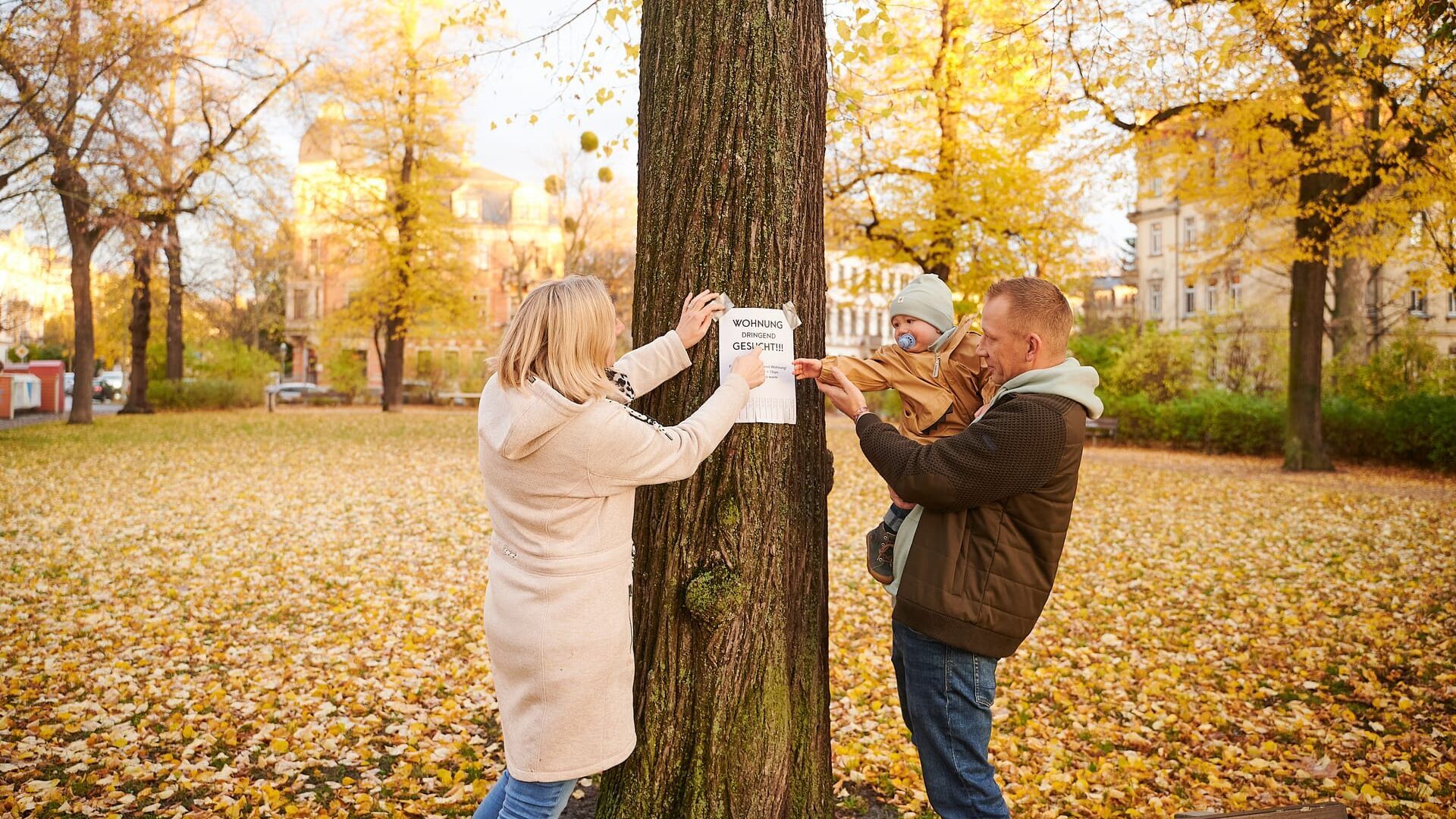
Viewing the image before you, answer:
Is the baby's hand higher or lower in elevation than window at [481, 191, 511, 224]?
lower

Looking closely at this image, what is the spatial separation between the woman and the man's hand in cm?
38

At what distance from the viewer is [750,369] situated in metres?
2.82

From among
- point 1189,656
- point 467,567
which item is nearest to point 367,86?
point 467,567

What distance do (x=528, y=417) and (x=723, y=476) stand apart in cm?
73

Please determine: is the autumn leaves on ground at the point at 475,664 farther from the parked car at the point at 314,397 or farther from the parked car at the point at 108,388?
the parked car at the point at 108,388

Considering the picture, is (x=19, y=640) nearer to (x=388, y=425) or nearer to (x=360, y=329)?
(x=388, y=425)

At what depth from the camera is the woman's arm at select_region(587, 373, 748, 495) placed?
243cm

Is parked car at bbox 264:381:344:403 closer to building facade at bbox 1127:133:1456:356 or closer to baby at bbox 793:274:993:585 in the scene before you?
building facade at bbox 1127:133:1456:356

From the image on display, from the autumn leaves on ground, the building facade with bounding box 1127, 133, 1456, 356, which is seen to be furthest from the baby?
the building facade with bounding box 1127, 133, 1456, 356

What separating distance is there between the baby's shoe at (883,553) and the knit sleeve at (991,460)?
16.3 inches

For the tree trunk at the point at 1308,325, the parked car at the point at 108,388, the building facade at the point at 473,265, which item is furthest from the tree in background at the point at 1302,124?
the parked car at the point at 108,388

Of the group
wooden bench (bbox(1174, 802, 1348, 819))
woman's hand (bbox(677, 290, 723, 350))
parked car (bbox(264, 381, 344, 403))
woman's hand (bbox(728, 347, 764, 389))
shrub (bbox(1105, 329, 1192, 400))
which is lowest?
wooden bench (bbox(1174, 802, 1348, 819))

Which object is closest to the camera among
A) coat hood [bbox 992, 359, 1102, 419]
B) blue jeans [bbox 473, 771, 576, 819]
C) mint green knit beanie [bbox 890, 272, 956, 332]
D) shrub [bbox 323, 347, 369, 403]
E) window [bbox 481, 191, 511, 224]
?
coat hood [bbox 992, 359, 1102, 419]

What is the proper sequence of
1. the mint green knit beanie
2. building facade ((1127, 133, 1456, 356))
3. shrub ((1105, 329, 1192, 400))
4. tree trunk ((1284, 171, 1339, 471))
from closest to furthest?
the mint green knit beanie
tree trunk ((1284, 171, 1339, 471))
building facade ((1127, 133, 1456, 356))
shrub ((1105, 329, 1192, 400))
